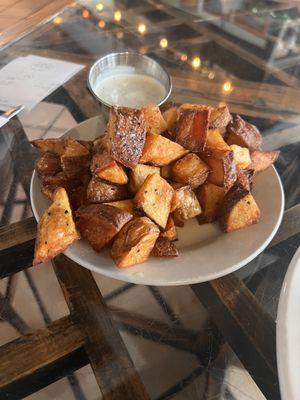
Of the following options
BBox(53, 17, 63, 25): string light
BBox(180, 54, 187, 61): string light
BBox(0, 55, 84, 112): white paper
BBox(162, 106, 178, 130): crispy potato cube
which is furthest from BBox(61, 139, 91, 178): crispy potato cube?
BBox(53, 17, 63, 25): string light

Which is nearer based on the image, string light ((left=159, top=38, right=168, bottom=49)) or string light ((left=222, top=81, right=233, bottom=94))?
string light ((left=222, top=81, right=233, bottom=94))

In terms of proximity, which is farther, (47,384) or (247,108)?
(247,108)

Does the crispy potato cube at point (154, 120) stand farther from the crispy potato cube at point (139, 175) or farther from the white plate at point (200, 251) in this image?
the white plate at point (200, 251)

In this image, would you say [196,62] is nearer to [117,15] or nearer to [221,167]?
[117,15]

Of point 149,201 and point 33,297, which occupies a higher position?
point 149,201

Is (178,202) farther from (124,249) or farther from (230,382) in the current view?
(230,382)

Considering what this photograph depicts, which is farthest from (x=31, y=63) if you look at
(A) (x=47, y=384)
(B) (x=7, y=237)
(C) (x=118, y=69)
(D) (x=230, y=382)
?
Result: (D) (x=230, y=382)

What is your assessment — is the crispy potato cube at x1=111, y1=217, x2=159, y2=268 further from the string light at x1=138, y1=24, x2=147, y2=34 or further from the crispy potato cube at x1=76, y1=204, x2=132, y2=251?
the string light at x1=138, y1=24, x2=147, y2=34
